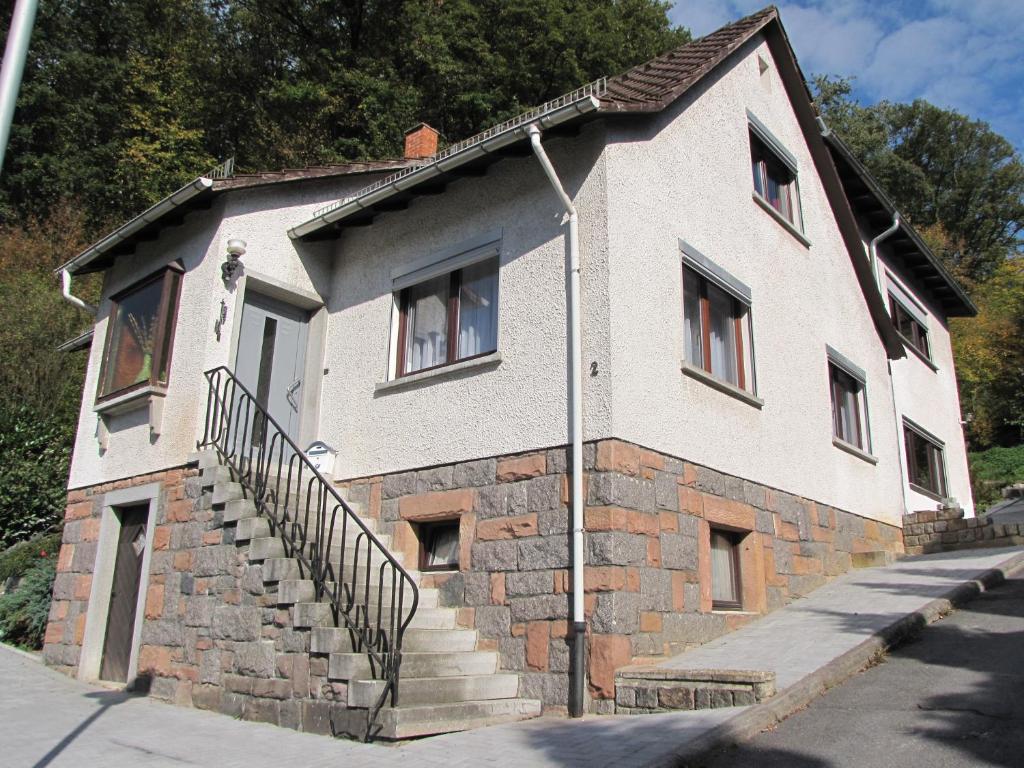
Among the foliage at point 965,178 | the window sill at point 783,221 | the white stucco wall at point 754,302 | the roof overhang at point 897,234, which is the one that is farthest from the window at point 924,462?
the foliage at point 965,178

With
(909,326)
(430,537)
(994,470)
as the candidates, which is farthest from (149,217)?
(994,470)

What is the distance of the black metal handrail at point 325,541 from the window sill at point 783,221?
5782 millimetres

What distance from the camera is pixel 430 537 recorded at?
8172mm

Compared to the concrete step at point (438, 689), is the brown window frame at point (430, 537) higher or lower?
higher

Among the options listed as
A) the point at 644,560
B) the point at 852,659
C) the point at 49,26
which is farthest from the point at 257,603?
the point at 49,26

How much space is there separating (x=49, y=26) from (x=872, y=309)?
83.9ft

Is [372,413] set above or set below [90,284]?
below

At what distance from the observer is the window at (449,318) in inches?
329

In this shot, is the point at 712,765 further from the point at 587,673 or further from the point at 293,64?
the point at 293,64

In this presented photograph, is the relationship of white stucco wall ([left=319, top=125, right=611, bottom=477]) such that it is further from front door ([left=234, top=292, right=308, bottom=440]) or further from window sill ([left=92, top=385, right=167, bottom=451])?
window sill ([left=92, top=385, right=167, bottom=451])

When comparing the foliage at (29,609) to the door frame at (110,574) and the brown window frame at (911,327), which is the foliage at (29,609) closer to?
the door frame at (110,574)

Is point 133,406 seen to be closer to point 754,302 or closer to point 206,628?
point 206,628

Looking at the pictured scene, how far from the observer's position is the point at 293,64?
80.1 feet

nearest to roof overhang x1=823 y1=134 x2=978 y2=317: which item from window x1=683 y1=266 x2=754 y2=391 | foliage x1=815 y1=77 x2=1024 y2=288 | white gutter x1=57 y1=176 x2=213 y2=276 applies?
window x1=683 y1=266 x2=754 y2=391
